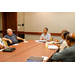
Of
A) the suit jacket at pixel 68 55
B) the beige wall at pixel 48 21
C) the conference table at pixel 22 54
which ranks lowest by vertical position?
the conference table at pixel 22 54

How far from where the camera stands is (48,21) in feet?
22.6

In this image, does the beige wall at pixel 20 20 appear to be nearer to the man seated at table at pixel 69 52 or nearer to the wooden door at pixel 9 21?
the wooden door at pixel 9 21

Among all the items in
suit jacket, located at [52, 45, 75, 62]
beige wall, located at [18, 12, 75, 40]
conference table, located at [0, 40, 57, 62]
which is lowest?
conference table, located at [0, 40, 57, 62]

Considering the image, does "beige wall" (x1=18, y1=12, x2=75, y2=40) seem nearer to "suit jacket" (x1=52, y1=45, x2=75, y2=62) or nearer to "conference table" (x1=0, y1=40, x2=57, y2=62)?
"conference table" (x1=0, y1=40, x2=57, y2=62)

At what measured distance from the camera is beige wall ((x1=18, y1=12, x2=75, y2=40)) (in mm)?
6469

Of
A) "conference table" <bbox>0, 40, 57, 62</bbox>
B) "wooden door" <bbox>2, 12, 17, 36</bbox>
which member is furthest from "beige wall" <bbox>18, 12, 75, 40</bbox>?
"conference table" <bbox>0, 40, 57, 62</bbox>

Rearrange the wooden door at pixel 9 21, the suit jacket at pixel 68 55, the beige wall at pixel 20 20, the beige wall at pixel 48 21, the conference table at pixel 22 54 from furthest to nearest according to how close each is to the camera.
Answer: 1. the wooden door at pixel 9 21
2. the beige wall at pixel 20 20
3. the beige wall at pixel 48 21
4. the conference table at pixel 22 54
5. the suit jacket at pixel 68 55

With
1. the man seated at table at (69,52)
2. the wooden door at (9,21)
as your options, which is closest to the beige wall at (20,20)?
the wooden door at (9,21)

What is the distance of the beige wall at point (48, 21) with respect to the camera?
647 cm

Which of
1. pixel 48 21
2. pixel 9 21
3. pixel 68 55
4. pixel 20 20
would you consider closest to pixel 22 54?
pixel 68 55

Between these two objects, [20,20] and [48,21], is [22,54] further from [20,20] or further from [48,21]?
[20,20]
